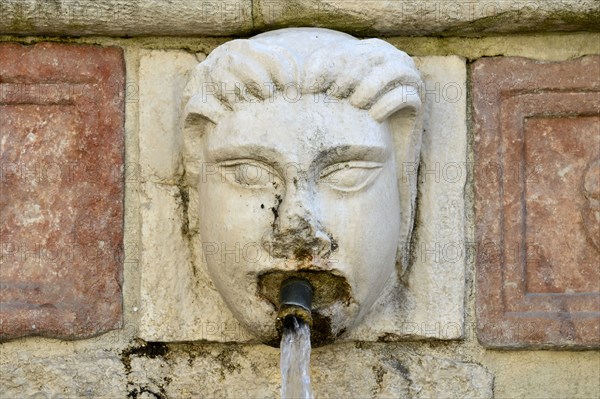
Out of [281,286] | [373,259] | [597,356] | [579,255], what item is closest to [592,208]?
[579,255]

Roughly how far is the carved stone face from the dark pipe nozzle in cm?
2

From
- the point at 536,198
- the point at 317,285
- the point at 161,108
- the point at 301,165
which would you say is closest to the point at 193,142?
the point at 161,108

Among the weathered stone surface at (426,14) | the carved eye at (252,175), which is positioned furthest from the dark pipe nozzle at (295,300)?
the weathered stone surface at (426,14)

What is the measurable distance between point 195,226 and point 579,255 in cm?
76

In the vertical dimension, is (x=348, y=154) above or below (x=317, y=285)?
above

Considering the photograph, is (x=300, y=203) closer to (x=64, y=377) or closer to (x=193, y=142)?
(x=193, y=142)

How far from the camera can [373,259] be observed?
2.19 metres

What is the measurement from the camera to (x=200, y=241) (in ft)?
7.72

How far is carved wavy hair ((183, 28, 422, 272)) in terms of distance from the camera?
216cm

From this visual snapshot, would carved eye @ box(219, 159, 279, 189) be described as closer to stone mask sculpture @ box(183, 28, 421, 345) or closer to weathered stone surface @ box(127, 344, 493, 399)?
stone mask sculpture @ box(183, 28, 421, 345)

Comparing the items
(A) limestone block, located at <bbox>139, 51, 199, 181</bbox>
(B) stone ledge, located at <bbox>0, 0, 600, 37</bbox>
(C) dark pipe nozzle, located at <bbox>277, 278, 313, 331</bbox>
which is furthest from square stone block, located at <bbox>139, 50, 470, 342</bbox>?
(C) dark pipe nozzle, located at <bbox>277, 278, 313, 331</bbox>

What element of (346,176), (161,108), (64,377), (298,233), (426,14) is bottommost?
(64,377)

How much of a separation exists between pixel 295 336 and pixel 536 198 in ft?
1.87

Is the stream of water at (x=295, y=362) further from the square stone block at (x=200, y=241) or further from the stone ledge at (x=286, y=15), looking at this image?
the stone ledge at (x=286, y=15)
